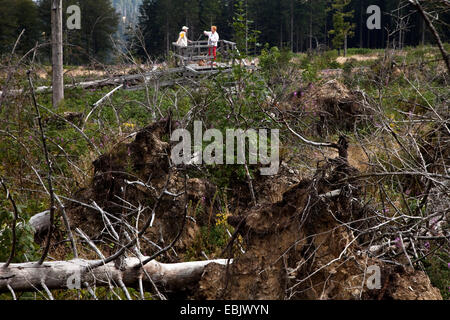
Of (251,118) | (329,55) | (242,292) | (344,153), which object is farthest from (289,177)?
(329,55)

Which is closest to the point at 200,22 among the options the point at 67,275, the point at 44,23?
the point at 44,23

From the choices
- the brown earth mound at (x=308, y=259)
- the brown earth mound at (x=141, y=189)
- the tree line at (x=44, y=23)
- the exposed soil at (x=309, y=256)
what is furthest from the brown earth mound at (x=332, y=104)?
the tree line at (x=44, y=23)

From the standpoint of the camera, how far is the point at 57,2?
11.3 m

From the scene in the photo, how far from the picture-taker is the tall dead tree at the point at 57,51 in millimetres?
11281

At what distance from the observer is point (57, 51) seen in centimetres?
1169

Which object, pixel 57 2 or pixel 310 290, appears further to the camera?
pixel 57 2

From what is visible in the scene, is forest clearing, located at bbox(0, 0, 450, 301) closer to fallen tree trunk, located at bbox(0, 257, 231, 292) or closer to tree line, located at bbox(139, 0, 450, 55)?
fallen tree trunk, located at bbox(0, 257, 231, 292)

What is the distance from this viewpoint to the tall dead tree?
11281mm

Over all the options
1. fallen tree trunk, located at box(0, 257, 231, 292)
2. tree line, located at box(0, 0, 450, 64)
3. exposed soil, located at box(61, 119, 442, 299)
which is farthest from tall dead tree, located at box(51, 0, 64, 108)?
tree line, located at box(0, 0, 450, 64)

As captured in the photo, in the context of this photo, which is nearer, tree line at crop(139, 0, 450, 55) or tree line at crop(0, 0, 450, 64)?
tree line at crop(0, 0, 450, 64)

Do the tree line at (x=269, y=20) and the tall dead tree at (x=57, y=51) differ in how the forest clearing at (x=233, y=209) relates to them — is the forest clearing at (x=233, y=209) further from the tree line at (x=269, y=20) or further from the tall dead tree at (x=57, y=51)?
the tree line at (x=269, y=20)

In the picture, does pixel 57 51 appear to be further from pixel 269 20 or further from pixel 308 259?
pixel 269 20

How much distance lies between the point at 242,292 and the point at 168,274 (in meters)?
0.87
